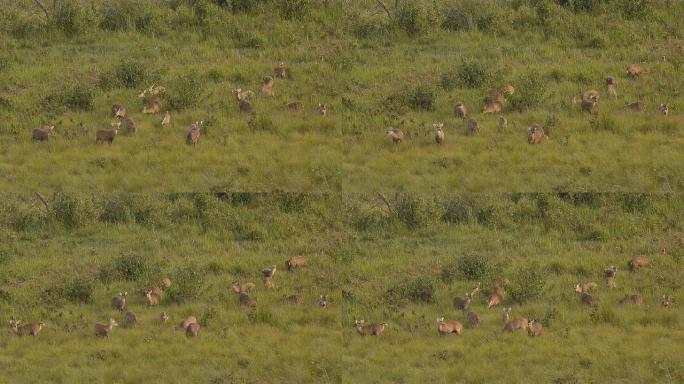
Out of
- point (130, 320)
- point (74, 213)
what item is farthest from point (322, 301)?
point (74, 213)

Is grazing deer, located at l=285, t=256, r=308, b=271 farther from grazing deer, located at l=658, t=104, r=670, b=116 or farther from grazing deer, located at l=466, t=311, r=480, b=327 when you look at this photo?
grazing deer, located at l=658, t=104, r=670, b=116

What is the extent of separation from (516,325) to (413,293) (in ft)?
Result: 7.70

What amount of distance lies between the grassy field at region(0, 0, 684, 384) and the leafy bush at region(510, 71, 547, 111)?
46mm

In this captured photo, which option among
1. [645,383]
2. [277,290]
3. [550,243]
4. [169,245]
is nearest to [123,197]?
[169,245]

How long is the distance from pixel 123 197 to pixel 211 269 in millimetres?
2944

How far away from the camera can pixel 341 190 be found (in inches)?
1729

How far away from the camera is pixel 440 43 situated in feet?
160

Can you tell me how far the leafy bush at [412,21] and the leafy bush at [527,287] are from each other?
9.85m

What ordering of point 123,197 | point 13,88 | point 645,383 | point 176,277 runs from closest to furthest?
point 645,383
point 176,277
point 123,197
point 13,88

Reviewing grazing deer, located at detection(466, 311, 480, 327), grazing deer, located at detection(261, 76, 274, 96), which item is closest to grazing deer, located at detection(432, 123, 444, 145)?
grazing deer, located at detection(261, 76, 274, 96)

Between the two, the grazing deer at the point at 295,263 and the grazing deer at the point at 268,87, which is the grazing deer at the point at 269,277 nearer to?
the grazing deer at the point at 295,263

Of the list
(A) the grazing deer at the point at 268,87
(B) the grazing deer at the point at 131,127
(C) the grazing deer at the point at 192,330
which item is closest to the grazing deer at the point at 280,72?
(A) the grazing deer at the point at 268,87

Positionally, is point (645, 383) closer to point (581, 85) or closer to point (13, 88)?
point (581, 85)

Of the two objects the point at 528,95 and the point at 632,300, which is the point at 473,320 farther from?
the point at 528,95
